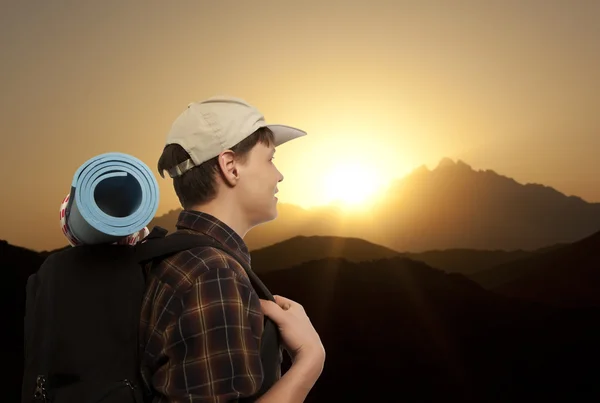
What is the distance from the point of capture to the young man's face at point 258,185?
→ 197 cm

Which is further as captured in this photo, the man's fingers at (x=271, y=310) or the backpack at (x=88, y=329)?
the man's fingers at (x=271, y=310)

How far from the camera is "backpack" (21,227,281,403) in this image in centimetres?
162

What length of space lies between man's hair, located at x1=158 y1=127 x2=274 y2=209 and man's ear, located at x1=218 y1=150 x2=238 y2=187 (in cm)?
2

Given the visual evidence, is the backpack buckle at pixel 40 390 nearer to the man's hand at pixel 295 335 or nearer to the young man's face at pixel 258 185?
the man's hand at pixel 295 335

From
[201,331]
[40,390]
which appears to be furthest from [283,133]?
[40,390]

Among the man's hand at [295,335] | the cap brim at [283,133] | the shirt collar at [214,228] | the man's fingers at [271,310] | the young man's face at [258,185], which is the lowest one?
the man's hand at [295,335]

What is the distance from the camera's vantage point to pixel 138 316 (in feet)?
5.55

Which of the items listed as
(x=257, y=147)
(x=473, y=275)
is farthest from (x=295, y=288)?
(x=257, y=147)

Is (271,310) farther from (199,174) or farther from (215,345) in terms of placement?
(199,174)

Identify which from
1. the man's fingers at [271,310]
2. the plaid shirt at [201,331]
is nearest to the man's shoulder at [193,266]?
the plaid shirt at [201,331]

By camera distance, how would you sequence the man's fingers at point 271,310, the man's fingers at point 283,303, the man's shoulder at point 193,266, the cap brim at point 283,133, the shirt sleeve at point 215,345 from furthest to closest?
the cap brim at point 283,133, the man's fingers at point 283,303, the man's fingers at point 271,310, the man's shoulder at point 193,266, the shirt sleeve at point 215,345

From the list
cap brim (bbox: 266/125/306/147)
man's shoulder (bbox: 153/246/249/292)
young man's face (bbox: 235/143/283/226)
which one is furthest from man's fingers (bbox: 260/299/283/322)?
cap brim (bbox: 266/125/306/147)

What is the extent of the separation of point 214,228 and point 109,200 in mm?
320

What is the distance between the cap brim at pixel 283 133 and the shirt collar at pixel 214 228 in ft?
1.23
